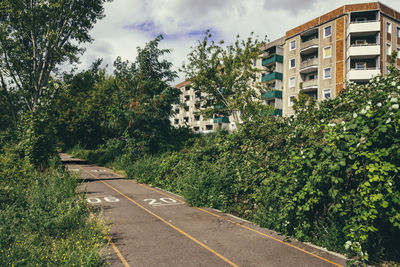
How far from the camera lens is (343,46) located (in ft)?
115

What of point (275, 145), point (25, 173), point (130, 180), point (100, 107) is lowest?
point (130, 180)

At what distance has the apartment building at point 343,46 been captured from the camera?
3262 cm

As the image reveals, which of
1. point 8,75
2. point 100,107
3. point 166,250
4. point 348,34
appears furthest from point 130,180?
point 348,34

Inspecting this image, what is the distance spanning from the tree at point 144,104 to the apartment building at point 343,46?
14.3 meters

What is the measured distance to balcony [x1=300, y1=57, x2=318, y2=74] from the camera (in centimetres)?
3794

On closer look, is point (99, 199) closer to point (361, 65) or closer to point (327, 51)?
point (361, 65)

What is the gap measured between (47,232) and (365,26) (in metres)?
38.0

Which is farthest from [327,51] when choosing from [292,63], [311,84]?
[292,63]

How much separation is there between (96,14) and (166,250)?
25.1 meters

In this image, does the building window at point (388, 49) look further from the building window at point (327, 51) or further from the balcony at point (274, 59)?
the balcony at point (274, 59)

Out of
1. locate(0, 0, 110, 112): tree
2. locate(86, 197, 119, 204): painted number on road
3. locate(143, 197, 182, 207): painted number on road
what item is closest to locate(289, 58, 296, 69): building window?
locate(0, 0, 110, 112): tree

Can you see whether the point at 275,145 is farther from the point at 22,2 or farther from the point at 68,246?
the point at 22,2

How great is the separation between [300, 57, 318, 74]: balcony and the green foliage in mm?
36182

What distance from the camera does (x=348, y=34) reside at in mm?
33500
